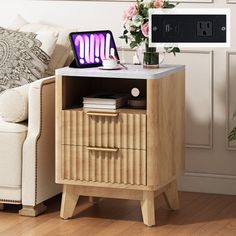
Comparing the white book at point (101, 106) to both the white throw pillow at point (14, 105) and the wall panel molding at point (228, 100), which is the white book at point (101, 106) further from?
the wall panel molding at point (228, 100)

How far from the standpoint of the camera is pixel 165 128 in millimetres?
3609

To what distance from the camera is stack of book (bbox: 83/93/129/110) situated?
11.8 ft

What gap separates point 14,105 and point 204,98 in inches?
42.5

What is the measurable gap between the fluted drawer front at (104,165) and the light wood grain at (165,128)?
0.18 feet

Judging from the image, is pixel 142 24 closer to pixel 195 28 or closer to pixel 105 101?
pixel 105 101

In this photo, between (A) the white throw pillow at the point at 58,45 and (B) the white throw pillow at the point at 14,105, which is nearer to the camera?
(B) the white throw pillow at the point at 14,105

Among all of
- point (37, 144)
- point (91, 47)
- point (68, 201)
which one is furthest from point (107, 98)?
point (68, 201)

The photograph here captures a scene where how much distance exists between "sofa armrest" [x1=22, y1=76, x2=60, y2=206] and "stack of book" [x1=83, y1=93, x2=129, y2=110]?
0.69 ft

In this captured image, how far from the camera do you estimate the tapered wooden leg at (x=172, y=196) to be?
12.6 ft

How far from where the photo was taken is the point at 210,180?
14.0 ft

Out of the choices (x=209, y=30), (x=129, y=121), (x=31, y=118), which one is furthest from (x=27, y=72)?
(x=209, y=30)

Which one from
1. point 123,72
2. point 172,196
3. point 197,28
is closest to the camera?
point 197,28

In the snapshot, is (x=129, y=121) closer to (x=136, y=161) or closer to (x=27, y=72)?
(x=136, y=161)

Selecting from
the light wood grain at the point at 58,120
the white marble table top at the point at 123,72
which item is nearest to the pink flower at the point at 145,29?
the white marble table top at the point at 123,72
